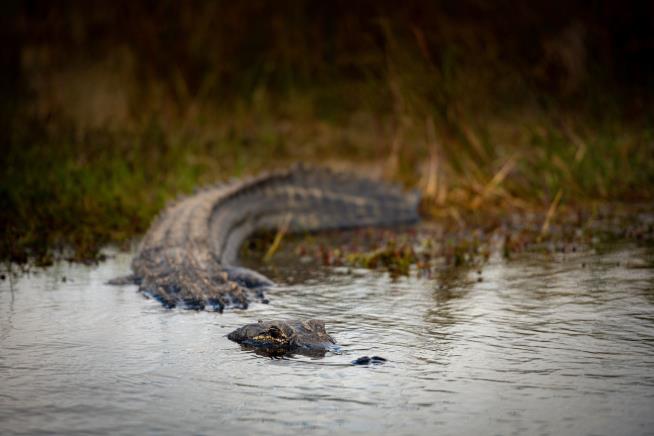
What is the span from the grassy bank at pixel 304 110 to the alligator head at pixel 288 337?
3.02 metres

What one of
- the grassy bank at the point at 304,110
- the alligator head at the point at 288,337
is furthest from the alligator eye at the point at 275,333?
the grassy bank at the point at 304,110

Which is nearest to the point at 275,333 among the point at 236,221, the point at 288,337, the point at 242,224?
the point at 288,337

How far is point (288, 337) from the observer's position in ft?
15.8

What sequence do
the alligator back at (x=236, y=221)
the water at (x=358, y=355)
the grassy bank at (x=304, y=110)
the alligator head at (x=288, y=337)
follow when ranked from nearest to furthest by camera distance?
1. the water at (x=358, y=355)
2. the alligator head at (x=288, y=337)
3. the alligator back at (x=236, y=221)
4. the grassy bank at (x=304, y=110)

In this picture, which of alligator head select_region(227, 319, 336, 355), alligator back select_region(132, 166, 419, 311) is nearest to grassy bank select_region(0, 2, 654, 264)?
alligator back select_region(132, 166, 419, 311)

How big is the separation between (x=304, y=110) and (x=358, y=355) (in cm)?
887

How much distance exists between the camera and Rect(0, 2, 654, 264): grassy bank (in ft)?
30.4

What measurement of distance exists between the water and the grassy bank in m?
1.94

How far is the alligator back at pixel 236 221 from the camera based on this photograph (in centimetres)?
609

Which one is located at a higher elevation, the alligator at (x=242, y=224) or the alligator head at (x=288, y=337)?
the alligator at (x=242, y=224)

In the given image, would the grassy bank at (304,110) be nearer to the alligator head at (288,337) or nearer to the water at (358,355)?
the water at (358,355)

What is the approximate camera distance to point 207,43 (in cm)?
1352

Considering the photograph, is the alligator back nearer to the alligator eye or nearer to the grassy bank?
the grassy bank

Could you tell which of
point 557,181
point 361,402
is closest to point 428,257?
point 557,181
